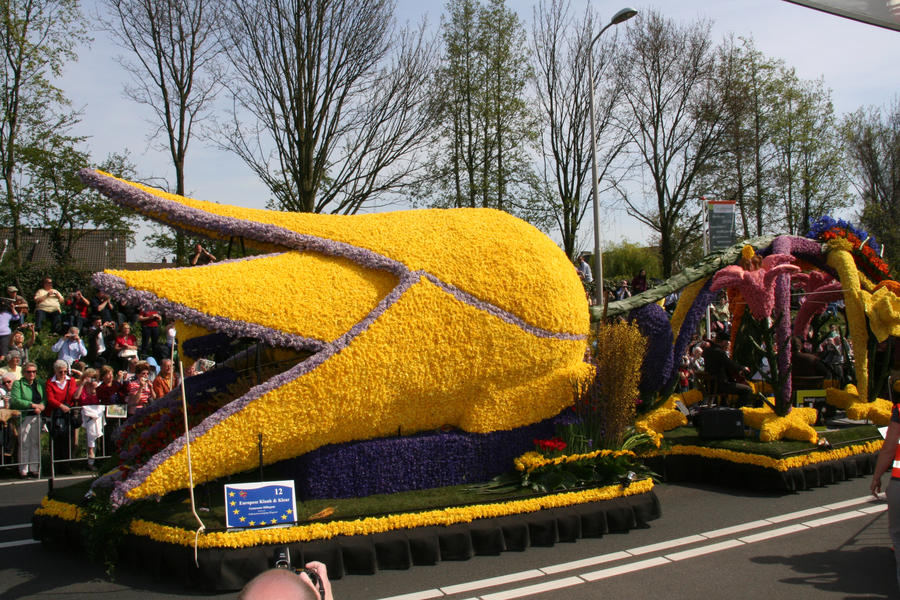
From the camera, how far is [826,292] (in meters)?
10.9

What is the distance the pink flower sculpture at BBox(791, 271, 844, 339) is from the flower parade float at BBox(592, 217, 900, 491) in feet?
1.40

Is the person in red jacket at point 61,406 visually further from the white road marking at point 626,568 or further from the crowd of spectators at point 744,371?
the crowd of spectators at point 744,371

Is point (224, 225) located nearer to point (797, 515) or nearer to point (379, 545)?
point (379, 545)

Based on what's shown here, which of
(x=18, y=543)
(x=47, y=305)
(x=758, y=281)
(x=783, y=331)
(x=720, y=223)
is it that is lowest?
(x=18, y=543)

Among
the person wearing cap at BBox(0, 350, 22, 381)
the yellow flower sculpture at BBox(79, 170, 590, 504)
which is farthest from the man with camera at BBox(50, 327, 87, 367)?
the yellow flower sculpture at BBox(79, 170, 590, 504)

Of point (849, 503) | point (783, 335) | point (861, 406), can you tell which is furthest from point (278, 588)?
point (861, 406)

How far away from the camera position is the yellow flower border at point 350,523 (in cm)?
541

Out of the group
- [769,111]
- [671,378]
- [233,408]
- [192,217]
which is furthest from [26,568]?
[769,111]

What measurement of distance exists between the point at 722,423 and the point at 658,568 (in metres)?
3.68

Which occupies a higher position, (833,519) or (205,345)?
(205,345)

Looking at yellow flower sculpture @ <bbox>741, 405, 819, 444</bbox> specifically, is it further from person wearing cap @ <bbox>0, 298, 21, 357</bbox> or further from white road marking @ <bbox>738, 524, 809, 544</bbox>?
person wearing cap @ <bbox>0, 298, 21, 357</bbox>

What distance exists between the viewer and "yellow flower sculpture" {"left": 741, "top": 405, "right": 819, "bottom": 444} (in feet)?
28.2

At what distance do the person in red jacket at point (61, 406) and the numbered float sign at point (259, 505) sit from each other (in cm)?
552

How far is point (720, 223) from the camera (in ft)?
57.3
